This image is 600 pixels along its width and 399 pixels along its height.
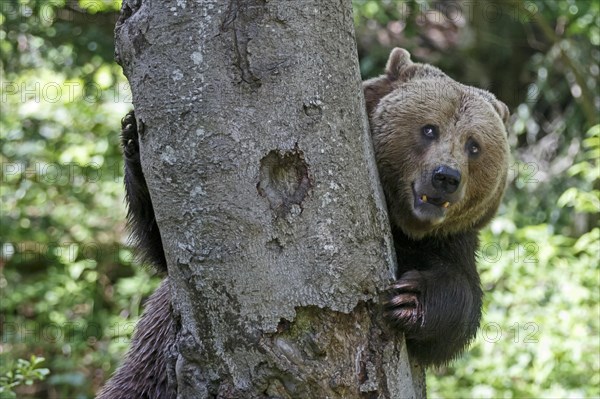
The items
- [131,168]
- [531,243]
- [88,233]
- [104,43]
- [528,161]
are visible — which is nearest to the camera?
[131,168]

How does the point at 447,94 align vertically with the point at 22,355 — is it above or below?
above

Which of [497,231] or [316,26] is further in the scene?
[497,231]

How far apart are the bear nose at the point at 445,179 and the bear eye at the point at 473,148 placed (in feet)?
0.92

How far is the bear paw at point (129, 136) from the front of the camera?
3.64m

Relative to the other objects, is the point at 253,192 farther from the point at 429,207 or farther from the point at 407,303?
the point at 429,207

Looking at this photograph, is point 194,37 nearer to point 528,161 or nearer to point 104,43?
point 104,43

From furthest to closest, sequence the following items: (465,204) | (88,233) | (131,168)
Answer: (88,233), (465,204), (131,168)

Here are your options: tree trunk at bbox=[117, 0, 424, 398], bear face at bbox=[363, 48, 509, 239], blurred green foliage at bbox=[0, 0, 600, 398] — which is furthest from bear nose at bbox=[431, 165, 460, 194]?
blurred green foliage at bbox=[0, 0, 600, 398]

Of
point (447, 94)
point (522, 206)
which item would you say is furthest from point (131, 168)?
point (522, 206)

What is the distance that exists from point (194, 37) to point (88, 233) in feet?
A: 22.4

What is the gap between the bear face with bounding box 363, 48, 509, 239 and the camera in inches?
153

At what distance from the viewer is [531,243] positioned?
7.34 metres

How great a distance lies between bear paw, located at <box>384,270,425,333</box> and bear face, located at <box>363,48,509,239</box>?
59cm

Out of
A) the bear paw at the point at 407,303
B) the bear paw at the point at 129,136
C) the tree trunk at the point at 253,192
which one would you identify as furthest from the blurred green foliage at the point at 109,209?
the tree trunk at the point at 253,192
